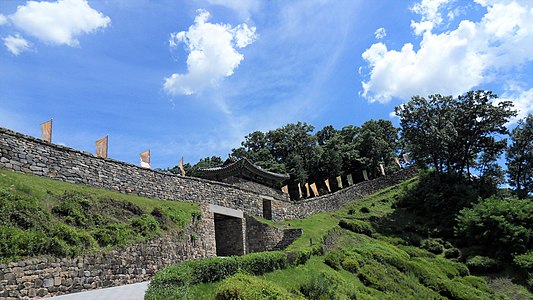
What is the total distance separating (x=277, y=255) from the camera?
1606cm

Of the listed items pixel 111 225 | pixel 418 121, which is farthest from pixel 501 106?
pixel 111 225

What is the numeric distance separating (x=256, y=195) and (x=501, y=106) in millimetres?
25164

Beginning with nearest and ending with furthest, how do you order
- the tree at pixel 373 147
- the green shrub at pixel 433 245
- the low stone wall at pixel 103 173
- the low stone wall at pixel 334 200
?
the low stone wall at pixel 103 173 < the green shrub at pixel 433 245 < the low stone wall at pixel 334 200 < the tree at pixel 373 147

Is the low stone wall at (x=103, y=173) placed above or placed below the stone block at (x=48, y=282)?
above

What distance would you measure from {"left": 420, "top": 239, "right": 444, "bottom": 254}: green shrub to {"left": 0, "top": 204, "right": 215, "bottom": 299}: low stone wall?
782 inches

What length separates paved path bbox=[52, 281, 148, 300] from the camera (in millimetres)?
10477

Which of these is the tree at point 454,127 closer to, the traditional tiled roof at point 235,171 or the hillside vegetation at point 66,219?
the traditional tiled roof at point 235,171

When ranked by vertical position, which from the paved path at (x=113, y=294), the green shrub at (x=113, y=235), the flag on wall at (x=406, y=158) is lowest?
the paved path at (x=113, y=294)

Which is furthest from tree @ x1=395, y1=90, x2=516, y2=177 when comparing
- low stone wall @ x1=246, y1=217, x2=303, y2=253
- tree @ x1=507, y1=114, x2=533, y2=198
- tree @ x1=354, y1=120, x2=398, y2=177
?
low stone wall @ x1=246, y1=217, x2=303, y2=253

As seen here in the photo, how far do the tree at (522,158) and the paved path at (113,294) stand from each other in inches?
1539

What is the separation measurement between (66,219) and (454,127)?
115 ft

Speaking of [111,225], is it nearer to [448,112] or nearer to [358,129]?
[448,112]

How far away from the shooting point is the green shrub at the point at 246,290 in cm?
1055

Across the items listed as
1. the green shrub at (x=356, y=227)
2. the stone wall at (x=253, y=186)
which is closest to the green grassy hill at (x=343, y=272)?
the green shrub at (x=356, y=227)
